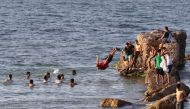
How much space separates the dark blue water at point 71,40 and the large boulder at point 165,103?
2169 mm

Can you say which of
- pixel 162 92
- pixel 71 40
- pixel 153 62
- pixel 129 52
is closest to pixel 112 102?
pixel 162 92

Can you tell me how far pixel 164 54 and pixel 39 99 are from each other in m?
6.73

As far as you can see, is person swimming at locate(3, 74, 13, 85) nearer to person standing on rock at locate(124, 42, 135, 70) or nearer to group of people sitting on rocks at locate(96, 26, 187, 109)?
group of people sitting on rocks at locate(96, 26, 187, 109)

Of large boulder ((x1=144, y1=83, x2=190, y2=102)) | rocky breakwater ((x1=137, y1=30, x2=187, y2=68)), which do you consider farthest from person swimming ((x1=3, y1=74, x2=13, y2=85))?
large boulder ((x1=144, y1=83, x2=190, y2=102))

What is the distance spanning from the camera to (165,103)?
32.1 metres

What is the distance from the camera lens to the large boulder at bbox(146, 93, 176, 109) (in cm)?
3192

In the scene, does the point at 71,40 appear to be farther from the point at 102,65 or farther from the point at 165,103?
the point at 165,103

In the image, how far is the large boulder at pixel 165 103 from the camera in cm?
3192

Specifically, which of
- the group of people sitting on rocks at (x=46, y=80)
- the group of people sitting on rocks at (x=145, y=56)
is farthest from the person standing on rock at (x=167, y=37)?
the group of people sitting on rocks at (x=46, y=80)

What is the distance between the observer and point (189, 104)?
33.9 m

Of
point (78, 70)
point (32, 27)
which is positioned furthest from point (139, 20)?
point (78, 70)

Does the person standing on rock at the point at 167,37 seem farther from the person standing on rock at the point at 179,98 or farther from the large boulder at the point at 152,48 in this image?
the person standing on rock at the point at 179,98

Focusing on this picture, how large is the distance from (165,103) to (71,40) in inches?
1348

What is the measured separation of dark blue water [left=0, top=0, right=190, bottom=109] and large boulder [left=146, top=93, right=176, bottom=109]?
2169 millimetres
